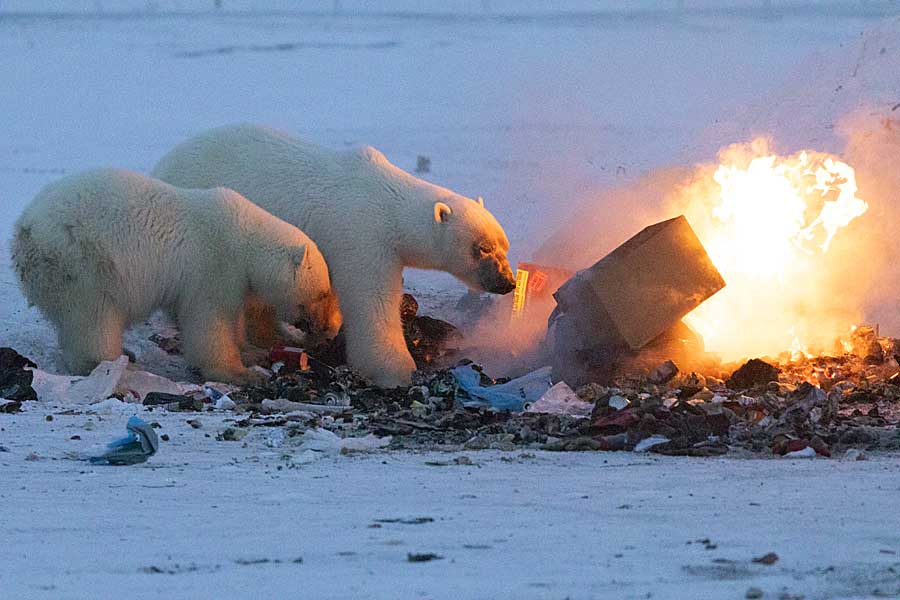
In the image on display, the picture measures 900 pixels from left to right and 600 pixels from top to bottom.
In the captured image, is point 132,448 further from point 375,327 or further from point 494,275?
point 494,275

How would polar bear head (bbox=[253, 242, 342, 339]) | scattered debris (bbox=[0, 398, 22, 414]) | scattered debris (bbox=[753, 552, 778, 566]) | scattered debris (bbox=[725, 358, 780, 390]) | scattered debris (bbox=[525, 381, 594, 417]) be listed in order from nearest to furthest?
scattered debris (bbox=[753, 552, 778, 566]), scattered debris (bbox=[0, 398, 22, 414]), scattered debris (bbox=[525, 381, 594, 417]), scattered debris (bbox=[725, 358, 780, 390]), polar bear head (bbox=[253, 242, 342, 339])

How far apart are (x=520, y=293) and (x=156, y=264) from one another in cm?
254

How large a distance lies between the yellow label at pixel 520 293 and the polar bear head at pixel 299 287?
132cm

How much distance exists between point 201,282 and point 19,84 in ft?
41.4

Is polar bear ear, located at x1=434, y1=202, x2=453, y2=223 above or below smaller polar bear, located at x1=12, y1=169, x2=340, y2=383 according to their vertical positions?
above

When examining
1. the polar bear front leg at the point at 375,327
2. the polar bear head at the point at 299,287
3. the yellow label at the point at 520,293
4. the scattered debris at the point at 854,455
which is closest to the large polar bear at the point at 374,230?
the polar bear front leg at the point at 375,327

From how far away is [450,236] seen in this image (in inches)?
364

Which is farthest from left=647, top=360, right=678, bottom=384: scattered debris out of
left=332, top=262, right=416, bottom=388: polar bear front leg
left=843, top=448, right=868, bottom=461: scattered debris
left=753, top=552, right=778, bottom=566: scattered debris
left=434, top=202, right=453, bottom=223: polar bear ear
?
left=753, top=552, right=778, bottom=566: scattered debris

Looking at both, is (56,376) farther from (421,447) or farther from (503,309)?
(503,309)

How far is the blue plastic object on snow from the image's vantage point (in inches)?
298

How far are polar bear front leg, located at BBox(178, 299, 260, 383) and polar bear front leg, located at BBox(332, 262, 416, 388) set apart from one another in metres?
0.67

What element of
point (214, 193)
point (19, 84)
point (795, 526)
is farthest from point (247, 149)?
point (19, 84)

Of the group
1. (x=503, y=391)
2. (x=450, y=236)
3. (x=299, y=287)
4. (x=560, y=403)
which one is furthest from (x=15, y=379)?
(x=450, y=236)

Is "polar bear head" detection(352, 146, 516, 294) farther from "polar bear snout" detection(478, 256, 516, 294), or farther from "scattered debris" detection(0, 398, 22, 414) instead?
"scattered debris" detection(0, 398, 22, 414)
